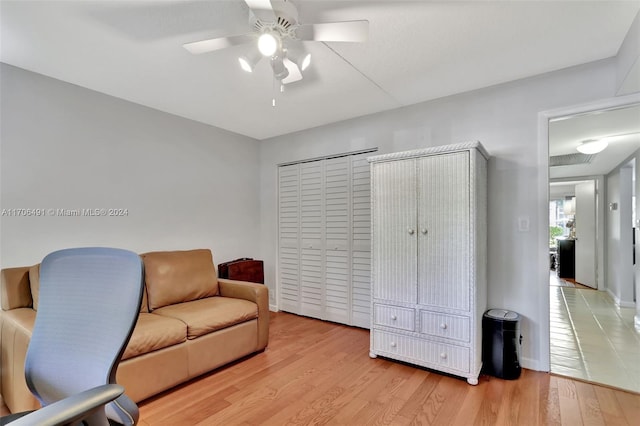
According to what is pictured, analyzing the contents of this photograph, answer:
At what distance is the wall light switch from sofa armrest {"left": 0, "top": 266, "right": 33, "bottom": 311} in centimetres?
395

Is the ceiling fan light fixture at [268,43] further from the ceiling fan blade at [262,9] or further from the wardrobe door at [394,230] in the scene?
the wardrobe door at [394,230]

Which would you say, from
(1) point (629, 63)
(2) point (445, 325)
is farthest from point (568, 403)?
(1) point (629, 63)

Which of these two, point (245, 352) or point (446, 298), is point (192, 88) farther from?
point (446, 298)

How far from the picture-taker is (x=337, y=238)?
3797 mm

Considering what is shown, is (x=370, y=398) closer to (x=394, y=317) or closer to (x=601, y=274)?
(x=394, y=317)

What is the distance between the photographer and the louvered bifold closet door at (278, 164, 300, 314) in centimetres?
419

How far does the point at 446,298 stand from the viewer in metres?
2.48

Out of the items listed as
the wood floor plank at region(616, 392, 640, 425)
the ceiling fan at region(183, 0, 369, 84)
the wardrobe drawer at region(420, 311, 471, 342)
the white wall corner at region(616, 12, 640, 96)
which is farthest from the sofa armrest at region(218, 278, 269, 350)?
the white wall corner at region(616, 12, 640, 96)

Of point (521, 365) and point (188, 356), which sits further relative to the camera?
point (521, 365)

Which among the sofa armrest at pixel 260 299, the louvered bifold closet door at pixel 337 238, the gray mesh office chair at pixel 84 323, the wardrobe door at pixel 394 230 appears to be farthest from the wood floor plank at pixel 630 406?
the gray mesh office chair at pixel 84 323

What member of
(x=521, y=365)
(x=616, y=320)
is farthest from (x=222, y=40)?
(x=616, y=320)

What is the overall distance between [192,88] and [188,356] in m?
2.27

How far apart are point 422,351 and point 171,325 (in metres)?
2.02

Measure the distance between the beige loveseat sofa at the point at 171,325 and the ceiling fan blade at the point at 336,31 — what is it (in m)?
2.18
